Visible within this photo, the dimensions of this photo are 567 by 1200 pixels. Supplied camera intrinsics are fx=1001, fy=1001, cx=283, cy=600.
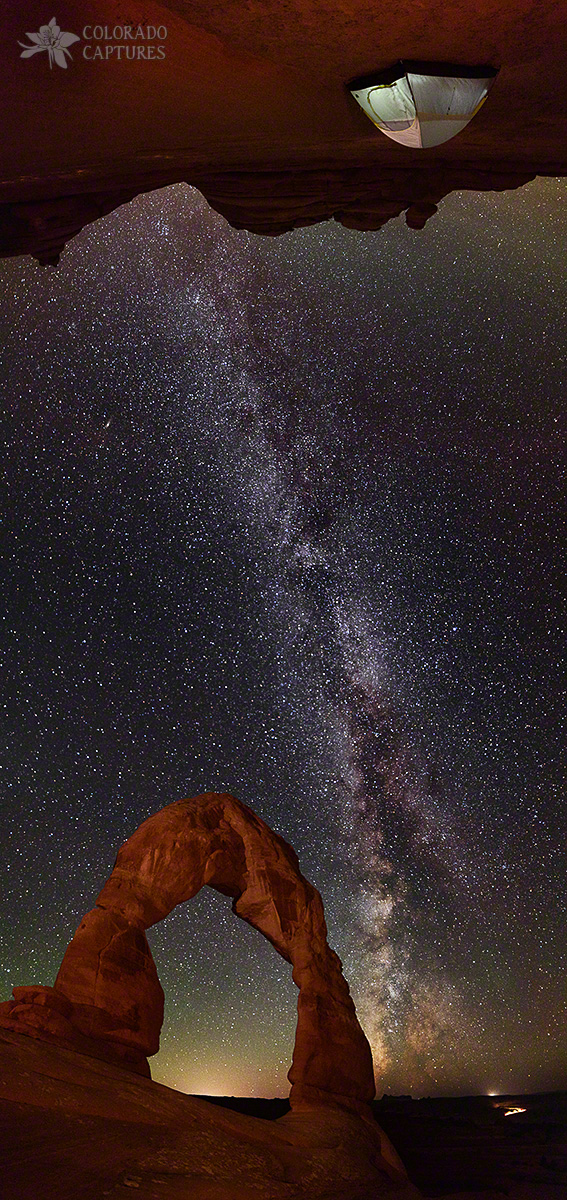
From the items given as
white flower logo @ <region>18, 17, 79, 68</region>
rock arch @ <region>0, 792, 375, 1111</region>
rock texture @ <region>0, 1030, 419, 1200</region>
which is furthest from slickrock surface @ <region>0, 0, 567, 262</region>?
rock texture @ <region>0, 1030, 419, 1200</region>

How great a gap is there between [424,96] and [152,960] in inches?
372

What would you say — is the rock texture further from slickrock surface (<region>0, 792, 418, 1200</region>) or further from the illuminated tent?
the illuminated tent

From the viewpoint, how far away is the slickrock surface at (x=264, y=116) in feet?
33.4

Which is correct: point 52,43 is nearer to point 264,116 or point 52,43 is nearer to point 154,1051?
point 264,116

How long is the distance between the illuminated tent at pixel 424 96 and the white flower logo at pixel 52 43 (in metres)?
3.13

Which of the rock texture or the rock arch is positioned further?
the rock arch

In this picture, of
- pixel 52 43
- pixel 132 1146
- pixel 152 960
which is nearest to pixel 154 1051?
pixel 152 960

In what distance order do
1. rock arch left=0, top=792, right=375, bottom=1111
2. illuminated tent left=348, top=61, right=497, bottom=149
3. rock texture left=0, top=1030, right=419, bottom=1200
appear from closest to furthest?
rock texture left=0, top=1030, right=419, bottom=1200
rock arch left=0, top=792, right=375, bottom=1111
illuminated tent left=348, top=61, right=497, bottom=149

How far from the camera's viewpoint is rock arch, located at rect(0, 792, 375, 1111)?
924cm

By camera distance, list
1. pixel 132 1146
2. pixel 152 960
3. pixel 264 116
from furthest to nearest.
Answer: pixel 264 116 < pixel 152 960 < pixel 132 1146

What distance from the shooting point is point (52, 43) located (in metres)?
10.7

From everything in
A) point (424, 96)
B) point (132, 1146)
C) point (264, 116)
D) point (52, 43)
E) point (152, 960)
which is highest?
point (264, 116)

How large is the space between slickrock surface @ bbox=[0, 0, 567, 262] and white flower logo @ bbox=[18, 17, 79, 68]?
0.24ft

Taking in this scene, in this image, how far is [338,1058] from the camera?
11.9m
